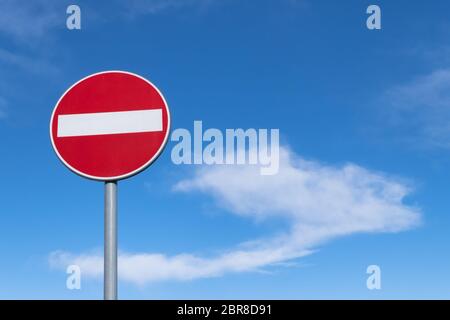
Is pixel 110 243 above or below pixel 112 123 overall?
below

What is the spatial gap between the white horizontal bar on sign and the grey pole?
0.31m

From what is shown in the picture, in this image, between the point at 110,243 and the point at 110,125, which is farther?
the point at 110,125

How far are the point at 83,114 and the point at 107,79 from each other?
255 millimetres

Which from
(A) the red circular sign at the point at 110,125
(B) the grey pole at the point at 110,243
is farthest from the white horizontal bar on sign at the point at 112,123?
(B) the grey pole at the point at 110,243

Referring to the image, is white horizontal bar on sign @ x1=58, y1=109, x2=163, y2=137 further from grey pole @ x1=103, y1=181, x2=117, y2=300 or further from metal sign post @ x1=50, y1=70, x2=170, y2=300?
grey pole @ x1=103, y1=181, x2=117, y2=300

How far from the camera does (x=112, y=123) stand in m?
2.75

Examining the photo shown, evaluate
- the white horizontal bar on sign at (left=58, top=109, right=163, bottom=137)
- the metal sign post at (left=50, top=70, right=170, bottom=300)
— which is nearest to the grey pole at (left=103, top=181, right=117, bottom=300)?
the metal sign post at (left=50, top=70, right=170, bottom=300)

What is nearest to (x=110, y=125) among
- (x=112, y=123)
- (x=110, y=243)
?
(x=112, y=123)

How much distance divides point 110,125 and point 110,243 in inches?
26.4

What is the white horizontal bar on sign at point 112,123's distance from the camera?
8.93 feet

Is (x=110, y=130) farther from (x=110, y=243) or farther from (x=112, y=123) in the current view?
(x=110, y=243)

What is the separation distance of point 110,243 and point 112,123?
0.68 meters

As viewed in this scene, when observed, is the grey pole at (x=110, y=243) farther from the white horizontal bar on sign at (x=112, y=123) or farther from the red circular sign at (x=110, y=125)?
the white horizontal bar on sign at (x=112, y=123)

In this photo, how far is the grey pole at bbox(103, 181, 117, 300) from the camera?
247cm
